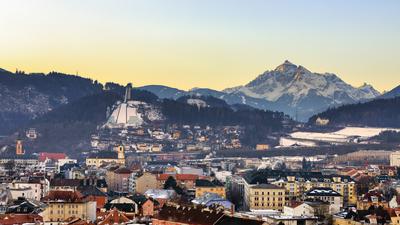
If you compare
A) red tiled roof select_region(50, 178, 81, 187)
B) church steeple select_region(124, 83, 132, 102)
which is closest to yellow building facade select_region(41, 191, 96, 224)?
red tiled roof select_region(50, 178, 81, 187)

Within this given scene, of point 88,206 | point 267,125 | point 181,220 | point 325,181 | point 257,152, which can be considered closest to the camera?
point 181,220

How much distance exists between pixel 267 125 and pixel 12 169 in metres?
71.0

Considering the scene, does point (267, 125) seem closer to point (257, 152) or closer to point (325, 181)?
point (257, 152)

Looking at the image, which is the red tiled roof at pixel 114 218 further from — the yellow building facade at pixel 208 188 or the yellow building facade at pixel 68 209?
the yellow building facade at pixel 208 188

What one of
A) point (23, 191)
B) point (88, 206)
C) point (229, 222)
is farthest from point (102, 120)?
point (229, 222)

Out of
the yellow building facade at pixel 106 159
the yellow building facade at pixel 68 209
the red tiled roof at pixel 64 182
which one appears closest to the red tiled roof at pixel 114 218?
the yellow building facade at pixel 68 209

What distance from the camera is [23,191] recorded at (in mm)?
63094

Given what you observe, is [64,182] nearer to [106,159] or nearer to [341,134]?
[106,159]

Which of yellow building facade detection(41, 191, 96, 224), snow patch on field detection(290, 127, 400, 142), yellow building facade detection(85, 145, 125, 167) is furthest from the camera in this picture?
snow patch on field detection(290, 127, 400, 142)

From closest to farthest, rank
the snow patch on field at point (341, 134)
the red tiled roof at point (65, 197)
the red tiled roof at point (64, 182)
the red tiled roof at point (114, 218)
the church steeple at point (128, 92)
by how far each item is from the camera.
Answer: the red tiled roof at point (114, 218), the red tiled roof at point (65, 197), the red tiled roof at point (64, 182), the snow patch on field at point (341, 134), the church steeple at point (128, 92)

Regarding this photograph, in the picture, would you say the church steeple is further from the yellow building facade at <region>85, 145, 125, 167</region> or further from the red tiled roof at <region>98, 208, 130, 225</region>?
the red tiled roof at <region>98, 208, 130, 225</region>

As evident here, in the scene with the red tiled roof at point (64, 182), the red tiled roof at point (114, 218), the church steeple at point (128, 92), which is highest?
the church steeple at point (128, 92)

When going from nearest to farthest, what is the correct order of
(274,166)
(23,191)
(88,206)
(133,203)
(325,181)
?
(88,206)
(133,203)
(23,191)
(325,181)
(274,166)

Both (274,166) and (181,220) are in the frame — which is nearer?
(181,220)
